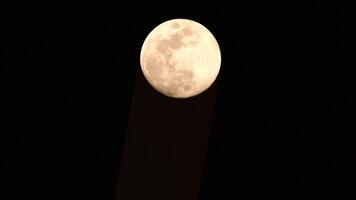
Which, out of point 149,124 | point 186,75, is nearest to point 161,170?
point 149,124

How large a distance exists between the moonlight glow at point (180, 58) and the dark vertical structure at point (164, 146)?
18 cm

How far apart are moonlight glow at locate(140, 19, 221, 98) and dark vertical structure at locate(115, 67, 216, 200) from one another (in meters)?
0.18

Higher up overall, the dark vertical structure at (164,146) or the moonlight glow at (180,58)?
the moonlight glow at (180,58)

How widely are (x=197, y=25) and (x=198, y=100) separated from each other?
36 cm

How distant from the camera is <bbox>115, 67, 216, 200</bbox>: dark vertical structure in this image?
175 cm

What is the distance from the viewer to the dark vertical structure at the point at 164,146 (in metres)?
1.75

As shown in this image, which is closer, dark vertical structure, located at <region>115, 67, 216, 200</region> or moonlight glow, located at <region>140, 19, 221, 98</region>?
moonlight glow, located at <region>140, 19, 221, 98</region>

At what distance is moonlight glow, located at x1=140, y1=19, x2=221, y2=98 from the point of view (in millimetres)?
1591

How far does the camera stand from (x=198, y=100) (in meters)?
1.83

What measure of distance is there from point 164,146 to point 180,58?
447 mm

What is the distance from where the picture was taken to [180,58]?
5.19ft

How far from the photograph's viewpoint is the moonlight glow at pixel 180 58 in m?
1.59

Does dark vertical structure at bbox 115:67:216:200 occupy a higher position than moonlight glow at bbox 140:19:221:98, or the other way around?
moonlight glow at bbox 140:19:221:98

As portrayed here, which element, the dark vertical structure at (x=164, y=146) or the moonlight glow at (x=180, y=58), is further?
the dark vertical structure at (x=164, y=146)
